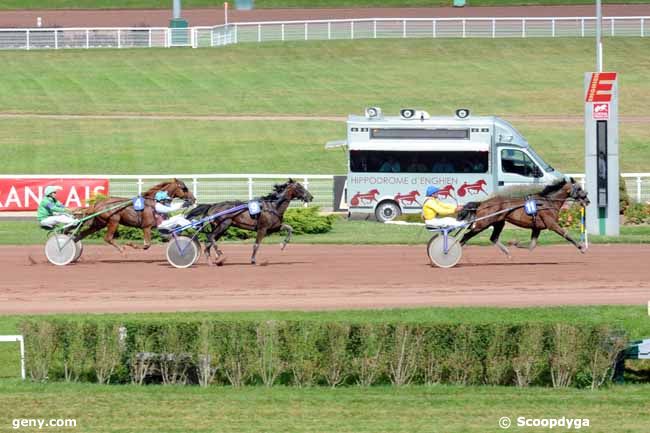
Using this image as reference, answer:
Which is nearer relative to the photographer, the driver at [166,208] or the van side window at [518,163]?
the driver at [166,208]

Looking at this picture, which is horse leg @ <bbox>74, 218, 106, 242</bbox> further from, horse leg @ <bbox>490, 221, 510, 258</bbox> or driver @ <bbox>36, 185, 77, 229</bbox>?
horse leg @ <bbox>490, 221, 510, 258</bbox>

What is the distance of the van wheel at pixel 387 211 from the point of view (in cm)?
2862

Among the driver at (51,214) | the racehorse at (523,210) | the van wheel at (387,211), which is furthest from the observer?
the van wheel at (387,211)

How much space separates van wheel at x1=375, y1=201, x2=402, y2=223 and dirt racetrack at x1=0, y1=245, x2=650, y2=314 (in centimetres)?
461

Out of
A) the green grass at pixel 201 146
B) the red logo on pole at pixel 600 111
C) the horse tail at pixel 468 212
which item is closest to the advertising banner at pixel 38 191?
the green grass at pixel 201 146

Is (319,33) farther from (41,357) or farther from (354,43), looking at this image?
(41,357)

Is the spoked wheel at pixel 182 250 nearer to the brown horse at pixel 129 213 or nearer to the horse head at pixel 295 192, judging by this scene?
the brown horse at pixel 129 213

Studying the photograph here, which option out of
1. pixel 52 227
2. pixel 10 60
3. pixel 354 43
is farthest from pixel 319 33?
pixel 52 227

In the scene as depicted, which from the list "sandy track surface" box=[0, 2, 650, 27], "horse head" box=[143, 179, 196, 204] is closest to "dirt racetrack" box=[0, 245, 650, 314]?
"horse head" box=[143, 179, 196, 204]

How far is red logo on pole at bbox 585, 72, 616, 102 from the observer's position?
24891 millimetres

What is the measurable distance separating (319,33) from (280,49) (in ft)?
6.98

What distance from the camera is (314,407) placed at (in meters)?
12.2

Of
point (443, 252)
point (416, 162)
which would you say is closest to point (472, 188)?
point (416, 162)

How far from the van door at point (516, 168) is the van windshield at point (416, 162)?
0.43 m
